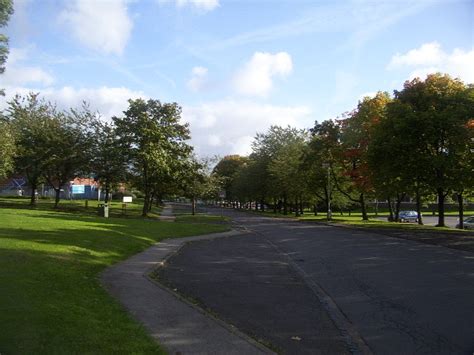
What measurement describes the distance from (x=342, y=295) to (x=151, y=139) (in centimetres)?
3282

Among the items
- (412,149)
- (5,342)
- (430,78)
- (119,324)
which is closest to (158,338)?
(119,324)

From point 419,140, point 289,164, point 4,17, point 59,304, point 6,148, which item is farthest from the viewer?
point 289,164

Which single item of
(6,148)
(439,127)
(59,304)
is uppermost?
(439,127)

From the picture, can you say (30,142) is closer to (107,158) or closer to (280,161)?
(107,158)

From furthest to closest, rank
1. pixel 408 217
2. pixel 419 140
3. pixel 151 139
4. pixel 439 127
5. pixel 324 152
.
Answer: pixel 408 217, pixel 324 152, pixel 151 139, pixel 419 140, pixel 439 127

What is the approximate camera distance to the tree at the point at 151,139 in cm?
4084

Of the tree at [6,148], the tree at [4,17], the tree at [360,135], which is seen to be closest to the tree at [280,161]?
the tree at [360,135]

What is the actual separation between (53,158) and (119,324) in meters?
36.5

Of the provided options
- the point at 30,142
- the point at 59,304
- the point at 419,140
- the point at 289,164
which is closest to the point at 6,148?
the point at 30,142

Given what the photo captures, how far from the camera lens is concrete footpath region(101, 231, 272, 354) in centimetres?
629

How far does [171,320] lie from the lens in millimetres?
7648

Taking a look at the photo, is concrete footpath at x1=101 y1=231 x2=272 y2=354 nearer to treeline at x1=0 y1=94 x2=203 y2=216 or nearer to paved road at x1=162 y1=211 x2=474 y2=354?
paved road at x1=162 y1=211 x2=474 y2=354

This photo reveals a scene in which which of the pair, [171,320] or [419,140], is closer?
[171,320]

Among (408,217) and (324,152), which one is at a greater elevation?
(324,152)
